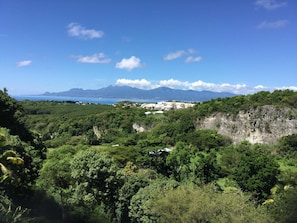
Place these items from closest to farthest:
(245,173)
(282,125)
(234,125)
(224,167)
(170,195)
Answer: (170,195), (245,173), (224,167), (282,125), (234,125)

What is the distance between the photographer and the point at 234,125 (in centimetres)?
6125

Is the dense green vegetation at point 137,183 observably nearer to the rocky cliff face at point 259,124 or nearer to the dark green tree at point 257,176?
the dark green tree at point 257,176

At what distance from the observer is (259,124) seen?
58.3 meters

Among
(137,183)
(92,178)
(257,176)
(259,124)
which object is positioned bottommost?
(257,176)

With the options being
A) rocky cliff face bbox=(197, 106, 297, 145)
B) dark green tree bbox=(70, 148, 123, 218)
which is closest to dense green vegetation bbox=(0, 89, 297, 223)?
dark green tree bbox=(70, 148, 123, 218)

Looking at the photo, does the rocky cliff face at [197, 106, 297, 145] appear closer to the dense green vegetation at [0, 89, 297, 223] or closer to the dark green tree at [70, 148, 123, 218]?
the dense green vegetation at [0, 89, 297, 223]

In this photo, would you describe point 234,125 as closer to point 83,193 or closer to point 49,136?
point 49,136

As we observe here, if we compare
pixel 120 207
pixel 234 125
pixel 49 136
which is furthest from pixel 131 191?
pixel 49 136

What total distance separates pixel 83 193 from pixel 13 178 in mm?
4957

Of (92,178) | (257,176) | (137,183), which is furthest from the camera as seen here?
(257,176)

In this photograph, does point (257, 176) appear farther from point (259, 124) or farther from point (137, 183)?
point (259, 124)

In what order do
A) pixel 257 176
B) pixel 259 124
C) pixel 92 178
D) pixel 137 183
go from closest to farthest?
1. pixel 92 178
2. pixel 137 183
3. pixel 257 176
4. pixel 259 124

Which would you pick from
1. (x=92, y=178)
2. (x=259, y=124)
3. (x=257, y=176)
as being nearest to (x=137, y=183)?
(x=92, y=178)

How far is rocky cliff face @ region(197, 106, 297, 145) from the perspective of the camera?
55.7 m
